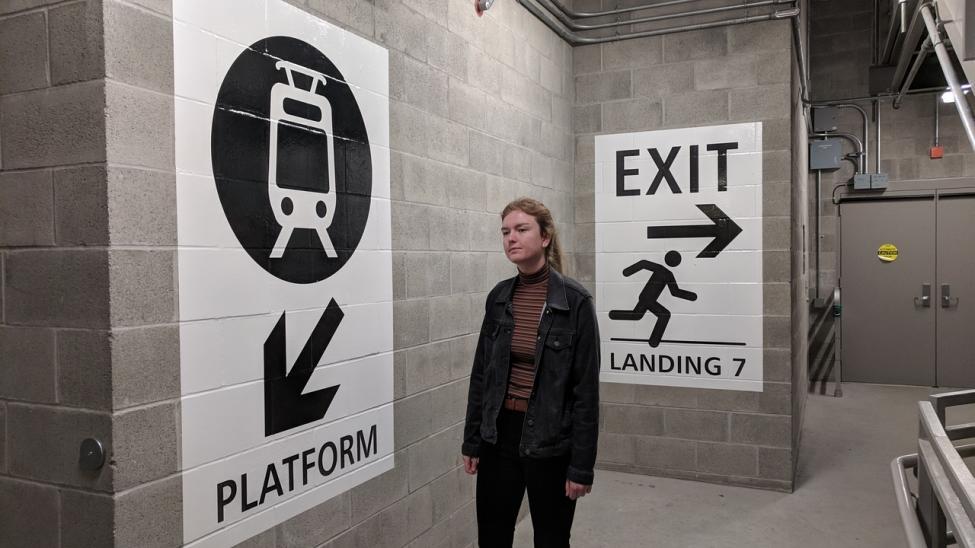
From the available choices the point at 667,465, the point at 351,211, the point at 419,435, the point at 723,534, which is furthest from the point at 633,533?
the point at 351,211

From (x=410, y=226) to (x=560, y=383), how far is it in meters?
0.87

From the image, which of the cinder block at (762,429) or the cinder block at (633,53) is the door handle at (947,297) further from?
the cinder block at (633,53)

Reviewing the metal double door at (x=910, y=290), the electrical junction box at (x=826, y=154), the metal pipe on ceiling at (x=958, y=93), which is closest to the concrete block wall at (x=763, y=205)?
the metal pipe on ceiling at (x=958, y=93)

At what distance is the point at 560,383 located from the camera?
78.9 inches

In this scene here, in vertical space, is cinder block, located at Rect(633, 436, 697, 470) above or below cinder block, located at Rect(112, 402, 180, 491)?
below

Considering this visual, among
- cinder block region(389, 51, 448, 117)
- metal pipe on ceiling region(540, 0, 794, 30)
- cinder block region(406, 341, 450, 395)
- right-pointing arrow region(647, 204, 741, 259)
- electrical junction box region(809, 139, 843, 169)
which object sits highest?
metal pipe on ceiling region(540, 0, 794, 30)

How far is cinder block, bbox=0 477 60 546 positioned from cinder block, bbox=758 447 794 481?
3471mm

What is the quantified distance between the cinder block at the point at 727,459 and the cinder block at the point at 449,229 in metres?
2.09

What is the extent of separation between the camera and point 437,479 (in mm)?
2652

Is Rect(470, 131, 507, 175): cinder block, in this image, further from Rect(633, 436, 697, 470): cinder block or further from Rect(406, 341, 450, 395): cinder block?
Rect(633, 436, 697, 470): cinder block

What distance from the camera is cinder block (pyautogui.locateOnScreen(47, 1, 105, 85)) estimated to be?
53.6 inches

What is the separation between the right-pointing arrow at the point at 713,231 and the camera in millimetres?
3752

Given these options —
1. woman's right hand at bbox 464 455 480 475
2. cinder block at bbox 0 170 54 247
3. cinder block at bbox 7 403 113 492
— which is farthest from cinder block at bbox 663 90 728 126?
cinder block at bbox 7 403 113 492

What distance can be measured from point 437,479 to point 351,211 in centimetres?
121
